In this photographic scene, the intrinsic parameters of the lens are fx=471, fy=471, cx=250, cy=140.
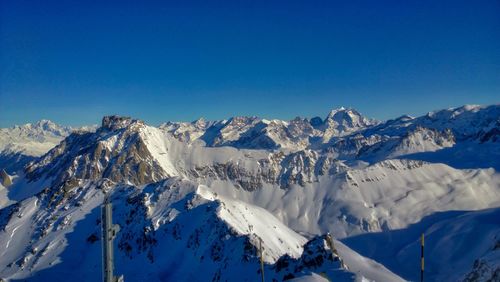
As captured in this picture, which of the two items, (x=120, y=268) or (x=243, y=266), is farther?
(x=120, y=268)

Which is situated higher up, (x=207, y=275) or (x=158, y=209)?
(x=158, y=209)

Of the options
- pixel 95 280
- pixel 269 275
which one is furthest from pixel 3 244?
pixel 269 275

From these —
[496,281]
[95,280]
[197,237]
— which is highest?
[496,281]

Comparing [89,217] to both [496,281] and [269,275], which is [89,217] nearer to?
[269,275]

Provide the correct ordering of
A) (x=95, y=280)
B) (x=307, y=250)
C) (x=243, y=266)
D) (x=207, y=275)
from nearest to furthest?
(x=307, y=250), (x=243, y=266), (x=207, y=275), (x=95, y=280)

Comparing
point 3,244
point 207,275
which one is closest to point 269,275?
point 207,275

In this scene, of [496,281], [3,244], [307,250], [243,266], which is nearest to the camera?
[496,281]

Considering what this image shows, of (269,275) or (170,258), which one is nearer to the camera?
(269,275)

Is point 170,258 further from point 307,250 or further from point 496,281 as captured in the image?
point 496,281

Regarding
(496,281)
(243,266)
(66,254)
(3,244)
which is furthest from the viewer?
(3,244)
